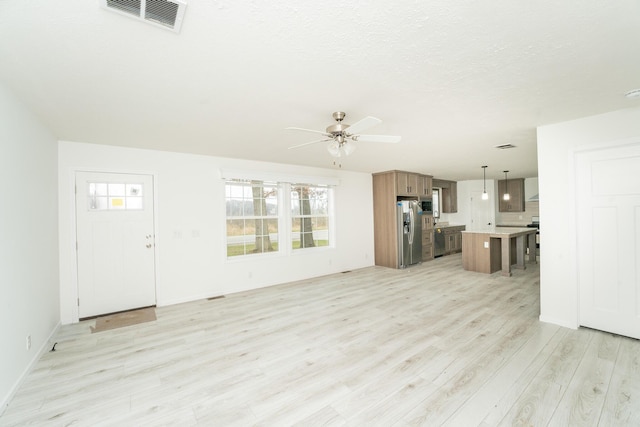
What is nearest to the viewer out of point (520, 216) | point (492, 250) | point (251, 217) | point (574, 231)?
point (574, 231)

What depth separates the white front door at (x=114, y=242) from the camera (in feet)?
12.2

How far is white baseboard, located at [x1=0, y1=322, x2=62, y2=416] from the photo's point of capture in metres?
1.98

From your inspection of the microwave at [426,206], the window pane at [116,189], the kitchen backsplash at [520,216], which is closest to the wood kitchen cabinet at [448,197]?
the kitchen backsplash at [520,216]

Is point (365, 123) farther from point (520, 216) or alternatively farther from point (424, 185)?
point (520, 216)

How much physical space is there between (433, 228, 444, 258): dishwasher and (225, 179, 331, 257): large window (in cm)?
361

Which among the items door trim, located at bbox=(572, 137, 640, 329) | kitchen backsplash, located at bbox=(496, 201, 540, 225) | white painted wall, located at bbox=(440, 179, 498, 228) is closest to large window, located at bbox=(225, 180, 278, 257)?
door trim, located at bbox=(572, 137, 640, 329)

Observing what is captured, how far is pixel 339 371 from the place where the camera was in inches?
92.1

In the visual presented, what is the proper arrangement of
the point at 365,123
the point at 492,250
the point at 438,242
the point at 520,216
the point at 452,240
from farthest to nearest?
the point at 520,216 → the point at 452,240 → the point at 438,242 → the point at 492,250 → the point at 365,123

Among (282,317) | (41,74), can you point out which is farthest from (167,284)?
(41,74)

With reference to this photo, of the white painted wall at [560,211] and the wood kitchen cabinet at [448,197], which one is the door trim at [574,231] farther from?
the wood kitchen cabinet at [448,197]

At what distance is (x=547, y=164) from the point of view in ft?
10.8

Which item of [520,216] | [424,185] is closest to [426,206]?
[424,185]

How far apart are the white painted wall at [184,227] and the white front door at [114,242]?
10cm

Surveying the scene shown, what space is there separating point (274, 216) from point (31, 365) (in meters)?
3.71
